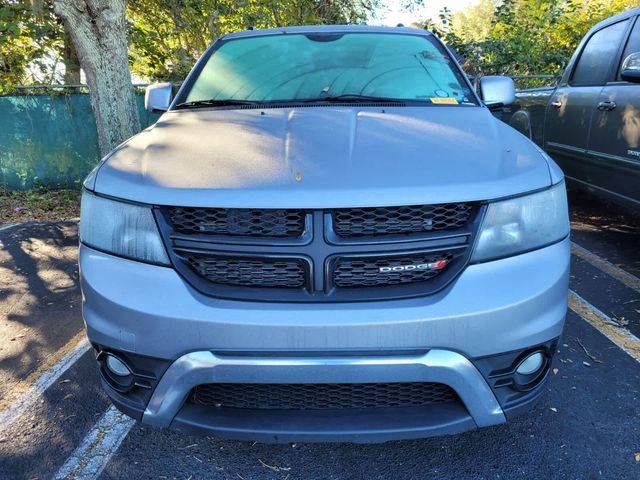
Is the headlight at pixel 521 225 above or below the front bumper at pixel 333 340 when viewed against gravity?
above

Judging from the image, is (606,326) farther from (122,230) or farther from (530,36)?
(530,36)

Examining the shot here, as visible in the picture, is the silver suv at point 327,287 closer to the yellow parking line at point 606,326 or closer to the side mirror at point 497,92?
the side mirror at point 497,92

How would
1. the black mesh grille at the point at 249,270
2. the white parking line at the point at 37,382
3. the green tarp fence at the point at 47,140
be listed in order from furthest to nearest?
the green tarp fence at the point at 47,140
the white parking line at the point at 37,382
the black mesh grille at the point at 249,270

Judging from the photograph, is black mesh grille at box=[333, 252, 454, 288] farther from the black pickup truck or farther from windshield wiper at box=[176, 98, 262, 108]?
the black pickup truck

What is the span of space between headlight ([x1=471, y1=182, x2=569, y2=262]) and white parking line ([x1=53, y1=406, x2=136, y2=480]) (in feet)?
5.73

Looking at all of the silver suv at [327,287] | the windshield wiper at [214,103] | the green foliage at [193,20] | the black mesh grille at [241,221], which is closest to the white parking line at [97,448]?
the silver suv at [327,287]

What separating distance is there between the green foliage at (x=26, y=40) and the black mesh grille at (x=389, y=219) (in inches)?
259

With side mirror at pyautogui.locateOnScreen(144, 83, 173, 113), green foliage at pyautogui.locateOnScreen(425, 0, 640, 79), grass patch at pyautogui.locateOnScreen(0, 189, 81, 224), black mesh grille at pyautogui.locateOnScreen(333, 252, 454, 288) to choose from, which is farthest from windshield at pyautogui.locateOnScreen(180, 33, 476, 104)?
green foliage at pyautogui.locateOnScreen(425, 0, 640, 79)

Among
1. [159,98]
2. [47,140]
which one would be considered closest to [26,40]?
[47,140]

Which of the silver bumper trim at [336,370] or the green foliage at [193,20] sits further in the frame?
the green foliage at [193,20]

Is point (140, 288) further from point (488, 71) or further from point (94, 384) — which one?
point (488, 71)

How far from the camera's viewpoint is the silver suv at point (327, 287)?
61.9 inches

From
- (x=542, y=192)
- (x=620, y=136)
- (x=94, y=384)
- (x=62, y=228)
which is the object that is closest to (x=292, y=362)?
(x=542, y=192)

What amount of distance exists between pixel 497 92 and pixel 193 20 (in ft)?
30.4
